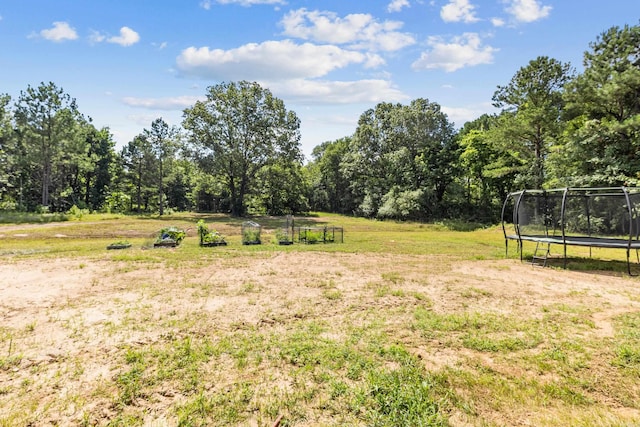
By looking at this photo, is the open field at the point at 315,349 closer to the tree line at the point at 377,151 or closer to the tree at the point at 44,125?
the tree line at the point at 377,151

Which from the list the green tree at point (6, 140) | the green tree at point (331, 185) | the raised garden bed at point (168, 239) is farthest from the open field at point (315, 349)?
the green tree at point (331, 185)

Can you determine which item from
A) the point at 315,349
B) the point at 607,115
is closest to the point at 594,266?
the point at 315,349

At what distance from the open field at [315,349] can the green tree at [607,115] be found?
33.6 ft

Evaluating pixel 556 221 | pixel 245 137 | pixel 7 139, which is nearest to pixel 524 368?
pixel 556 221

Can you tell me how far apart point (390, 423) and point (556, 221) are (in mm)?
13118

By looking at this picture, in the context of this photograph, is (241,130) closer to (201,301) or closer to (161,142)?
(161,142)

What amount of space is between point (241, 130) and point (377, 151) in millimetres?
17684

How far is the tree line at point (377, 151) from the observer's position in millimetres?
17297

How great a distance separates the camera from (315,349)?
14.4ft

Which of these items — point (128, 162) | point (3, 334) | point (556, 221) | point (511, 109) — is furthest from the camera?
point (128, 162)

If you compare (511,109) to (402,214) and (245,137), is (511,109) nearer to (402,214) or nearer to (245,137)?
(402,214)

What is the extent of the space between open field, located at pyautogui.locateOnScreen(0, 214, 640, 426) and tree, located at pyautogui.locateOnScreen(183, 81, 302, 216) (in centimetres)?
2847

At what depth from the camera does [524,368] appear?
12.9ft

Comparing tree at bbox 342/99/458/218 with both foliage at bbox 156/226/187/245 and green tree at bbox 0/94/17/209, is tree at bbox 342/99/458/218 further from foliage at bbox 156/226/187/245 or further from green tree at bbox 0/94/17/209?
green tree at bbox 0/94/17/209
